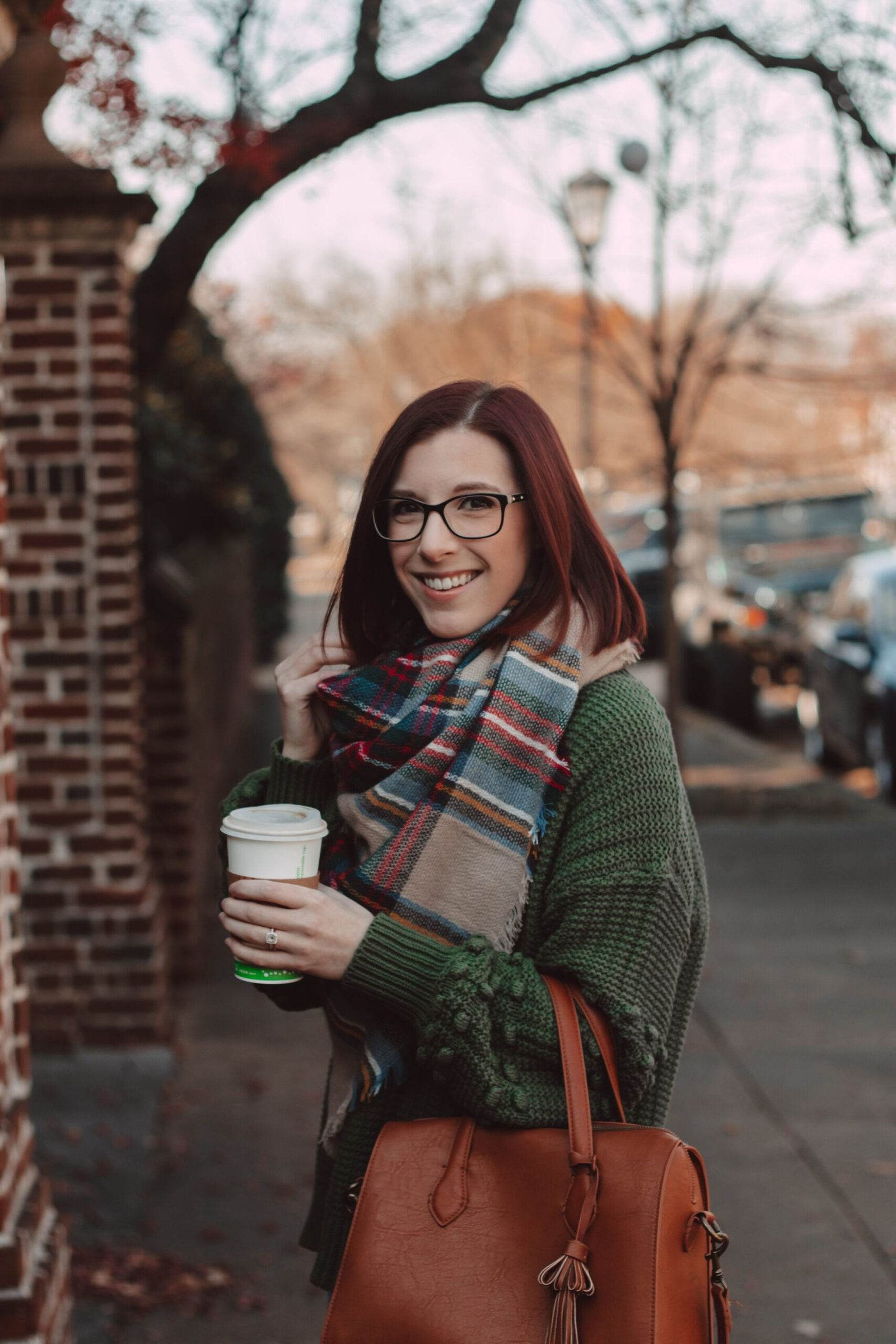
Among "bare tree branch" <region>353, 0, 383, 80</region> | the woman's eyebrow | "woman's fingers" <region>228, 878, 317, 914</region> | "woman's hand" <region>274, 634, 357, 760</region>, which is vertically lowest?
"woman's fingers" <region>228, 878, 317, 914</region>

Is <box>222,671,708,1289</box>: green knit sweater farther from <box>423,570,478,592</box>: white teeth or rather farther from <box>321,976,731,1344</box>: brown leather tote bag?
<box>423,570,478,592</box>: white teeth

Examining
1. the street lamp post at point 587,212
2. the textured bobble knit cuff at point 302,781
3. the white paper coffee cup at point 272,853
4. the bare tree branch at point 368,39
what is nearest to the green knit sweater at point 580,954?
the white paper coffee cup at point 272,853

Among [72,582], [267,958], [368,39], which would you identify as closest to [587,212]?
[368,39]

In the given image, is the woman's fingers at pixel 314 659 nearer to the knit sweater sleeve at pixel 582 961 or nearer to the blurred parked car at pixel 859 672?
the knit sweater sleeve at pixel 582 961

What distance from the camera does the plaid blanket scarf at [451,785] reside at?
6.56 ft

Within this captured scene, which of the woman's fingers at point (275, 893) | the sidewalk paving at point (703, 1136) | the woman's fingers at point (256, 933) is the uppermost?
the woman's fingers at point (275, 893)

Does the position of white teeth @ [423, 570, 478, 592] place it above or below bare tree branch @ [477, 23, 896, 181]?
below

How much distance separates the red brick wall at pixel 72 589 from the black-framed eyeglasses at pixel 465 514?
330 centimetres

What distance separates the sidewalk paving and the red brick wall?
62 centimetres

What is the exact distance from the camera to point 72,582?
17.5ft

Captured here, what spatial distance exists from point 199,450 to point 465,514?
643 cm

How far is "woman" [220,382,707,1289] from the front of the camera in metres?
1.96

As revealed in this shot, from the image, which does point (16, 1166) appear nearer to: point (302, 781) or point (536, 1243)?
point (302, 781)

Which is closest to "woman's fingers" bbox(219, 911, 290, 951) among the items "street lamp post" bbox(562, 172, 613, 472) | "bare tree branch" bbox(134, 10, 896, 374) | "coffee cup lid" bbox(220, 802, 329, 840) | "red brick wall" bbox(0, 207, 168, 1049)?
"coffee cup lid" bbox(220, 802, 329, 840)
